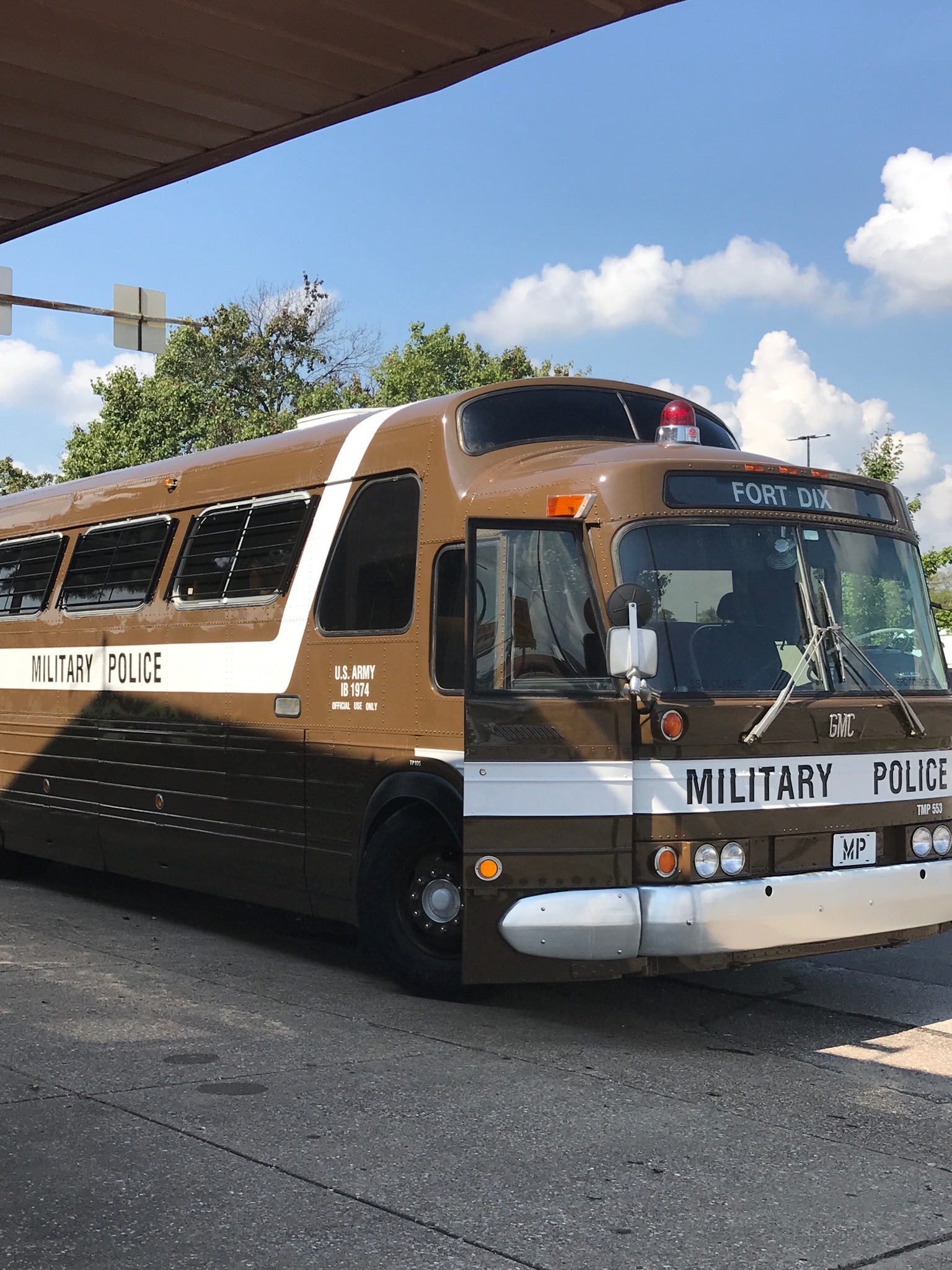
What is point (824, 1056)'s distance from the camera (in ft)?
21.4

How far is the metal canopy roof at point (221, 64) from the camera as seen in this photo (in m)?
5.91

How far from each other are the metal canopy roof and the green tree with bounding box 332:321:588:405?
3097cm

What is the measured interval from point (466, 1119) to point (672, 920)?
144 centimetres

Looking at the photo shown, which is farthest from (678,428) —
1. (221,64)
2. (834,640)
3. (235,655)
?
(235,655)

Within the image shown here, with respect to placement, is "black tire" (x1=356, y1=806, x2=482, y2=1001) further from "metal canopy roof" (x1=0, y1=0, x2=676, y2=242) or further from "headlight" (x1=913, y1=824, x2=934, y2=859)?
"metal canopy roof" (x1=0, y1=0, x2=676, y2=242)

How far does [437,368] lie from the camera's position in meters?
40.5

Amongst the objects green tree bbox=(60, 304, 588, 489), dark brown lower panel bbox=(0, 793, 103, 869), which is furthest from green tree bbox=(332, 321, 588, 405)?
dark brown lower panel bbox=(0, 793, 103, 869)

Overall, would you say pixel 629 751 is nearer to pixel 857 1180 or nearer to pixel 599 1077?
pixel 599 1077

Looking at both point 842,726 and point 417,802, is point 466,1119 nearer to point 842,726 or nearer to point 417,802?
point 417,802

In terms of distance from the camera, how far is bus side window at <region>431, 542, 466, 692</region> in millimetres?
7309

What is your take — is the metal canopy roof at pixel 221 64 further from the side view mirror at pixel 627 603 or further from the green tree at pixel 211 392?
the green tree at pixel 211 392

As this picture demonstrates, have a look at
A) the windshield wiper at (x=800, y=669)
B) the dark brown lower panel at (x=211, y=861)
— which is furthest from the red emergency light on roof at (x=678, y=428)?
the dark brown lower panel at (x=211, y=861)

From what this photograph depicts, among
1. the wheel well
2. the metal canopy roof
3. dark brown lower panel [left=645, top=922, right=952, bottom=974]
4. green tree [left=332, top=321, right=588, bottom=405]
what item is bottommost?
dark brown lower panel [left=645, top=922, right=952, bottom=974]

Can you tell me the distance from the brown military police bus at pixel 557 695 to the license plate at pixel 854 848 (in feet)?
0.04
